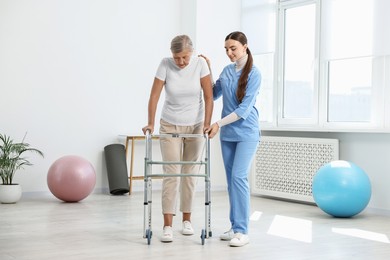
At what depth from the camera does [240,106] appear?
4.21 m

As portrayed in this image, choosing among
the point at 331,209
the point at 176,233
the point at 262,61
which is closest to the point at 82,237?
the point at 176,233

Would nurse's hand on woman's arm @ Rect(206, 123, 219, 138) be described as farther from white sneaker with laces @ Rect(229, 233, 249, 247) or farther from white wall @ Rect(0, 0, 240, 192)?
white wall @ Rect(0, 0, 240, 192)

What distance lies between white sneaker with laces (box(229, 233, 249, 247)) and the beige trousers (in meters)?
0.47

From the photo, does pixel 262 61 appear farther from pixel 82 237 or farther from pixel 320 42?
pixel 82 237

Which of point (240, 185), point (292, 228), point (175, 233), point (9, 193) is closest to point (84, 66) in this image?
point (9, 193)

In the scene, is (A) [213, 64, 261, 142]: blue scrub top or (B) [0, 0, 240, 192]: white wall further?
(B) [0, 0, 240, 192]: white wall

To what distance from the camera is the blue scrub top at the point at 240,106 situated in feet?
13.8

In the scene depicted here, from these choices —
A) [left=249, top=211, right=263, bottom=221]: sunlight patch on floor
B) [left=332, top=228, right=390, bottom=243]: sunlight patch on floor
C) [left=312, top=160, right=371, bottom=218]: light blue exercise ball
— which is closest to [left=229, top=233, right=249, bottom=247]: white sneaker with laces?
[left=332, top=228, right=390, bottom=243]: sunlight patch on floor

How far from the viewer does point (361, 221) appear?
5.56 metres

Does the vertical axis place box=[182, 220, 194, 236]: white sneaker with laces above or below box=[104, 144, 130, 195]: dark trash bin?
below

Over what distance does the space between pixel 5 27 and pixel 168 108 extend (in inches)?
129

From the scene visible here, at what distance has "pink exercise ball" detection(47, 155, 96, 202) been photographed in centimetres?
653

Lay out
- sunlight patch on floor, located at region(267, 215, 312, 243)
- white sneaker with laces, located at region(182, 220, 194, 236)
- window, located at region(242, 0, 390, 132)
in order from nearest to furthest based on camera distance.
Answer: white sneaker with laces, located at region(182, 220, 194, 236) < sunlight patch on floor, located at region(267, 215, 312, 243) < window, located at region(242, 0, 390, 132)

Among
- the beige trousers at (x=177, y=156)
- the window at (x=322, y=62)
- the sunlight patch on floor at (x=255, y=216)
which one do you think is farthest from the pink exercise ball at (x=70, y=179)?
the beige trousers at (x=177, y=156)
